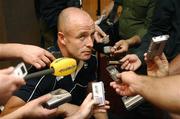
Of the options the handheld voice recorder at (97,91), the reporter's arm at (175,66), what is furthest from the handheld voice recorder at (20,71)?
the reporter's arm at (175,66)

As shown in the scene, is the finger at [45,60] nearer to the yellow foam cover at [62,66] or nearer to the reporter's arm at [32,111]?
the yellow foam cover at [62,66]

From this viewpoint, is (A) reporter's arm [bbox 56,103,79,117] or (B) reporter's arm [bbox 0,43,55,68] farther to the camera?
(A) reporter's arm [bbox 56,103,79,117]

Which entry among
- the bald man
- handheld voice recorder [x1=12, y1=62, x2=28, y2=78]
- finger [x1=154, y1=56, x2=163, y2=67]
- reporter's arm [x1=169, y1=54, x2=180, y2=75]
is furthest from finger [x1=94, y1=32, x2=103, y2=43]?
handheld voice recorder [x1=12, y1=62, x2=28, y2=78]

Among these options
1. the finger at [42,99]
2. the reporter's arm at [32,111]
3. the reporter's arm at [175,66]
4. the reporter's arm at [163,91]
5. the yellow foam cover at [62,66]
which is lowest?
→ the reporter's arm at [175,66]

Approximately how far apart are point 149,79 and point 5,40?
2.01 meters

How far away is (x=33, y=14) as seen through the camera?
3332 millimetres

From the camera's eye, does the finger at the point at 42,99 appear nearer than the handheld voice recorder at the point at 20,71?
No

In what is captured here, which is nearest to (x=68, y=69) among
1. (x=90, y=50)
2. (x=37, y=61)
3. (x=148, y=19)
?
(x=37, y=61)

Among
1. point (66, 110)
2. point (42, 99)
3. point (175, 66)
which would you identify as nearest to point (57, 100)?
point (42, 99)

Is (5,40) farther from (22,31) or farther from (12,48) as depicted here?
(12,48)

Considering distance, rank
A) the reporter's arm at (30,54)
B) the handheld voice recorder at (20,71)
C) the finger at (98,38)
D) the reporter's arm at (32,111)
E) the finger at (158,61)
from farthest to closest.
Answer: the finger at (98,38) → the finger at (158,61) → the reporter's arm at (30,54) → the reporter's arm at (32,111) → the handheld voice recorder at (20,71)

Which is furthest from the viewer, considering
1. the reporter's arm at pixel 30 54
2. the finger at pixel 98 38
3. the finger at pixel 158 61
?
the finger at pixel 98 38

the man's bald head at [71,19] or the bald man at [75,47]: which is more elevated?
the man's bald head at [71,19]

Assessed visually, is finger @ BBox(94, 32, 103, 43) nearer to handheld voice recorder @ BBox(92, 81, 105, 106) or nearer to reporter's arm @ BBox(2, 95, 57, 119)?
handheld voice recorder @ BBox(92, 81, 105, 106)
